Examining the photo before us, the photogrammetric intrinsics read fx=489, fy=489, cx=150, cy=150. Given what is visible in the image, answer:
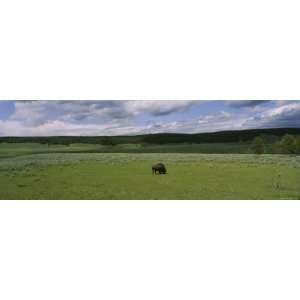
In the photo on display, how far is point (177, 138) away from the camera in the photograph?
1062 cm

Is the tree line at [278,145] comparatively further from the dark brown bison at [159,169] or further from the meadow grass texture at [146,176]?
the dark brown bison at [159,169]

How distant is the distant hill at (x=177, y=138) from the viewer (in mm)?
10516

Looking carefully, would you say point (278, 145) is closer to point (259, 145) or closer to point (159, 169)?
point (259, 145)

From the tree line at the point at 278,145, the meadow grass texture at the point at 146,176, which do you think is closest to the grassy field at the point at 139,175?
the meadow grass texture at the point at 146,176

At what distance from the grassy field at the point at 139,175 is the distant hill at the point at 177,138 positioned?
0.19 m

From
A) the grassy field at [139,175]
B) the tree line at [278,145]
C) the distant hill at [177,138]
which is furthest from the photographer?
the tree line at [278,145]

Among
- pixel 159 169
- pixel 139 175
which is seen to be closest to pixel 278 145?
pixel 159 169

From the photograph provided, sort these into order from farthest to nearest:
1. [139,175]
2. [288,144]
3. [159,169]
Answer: [288,144] < [159,169] < [139,175]

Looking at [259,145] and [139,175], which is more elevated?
[259,145]

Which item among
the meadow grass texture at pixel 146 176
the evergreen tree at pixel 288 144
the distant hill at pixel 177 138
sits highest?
the distant hill at pixel 177 138

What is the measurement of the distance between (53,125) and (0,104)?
46.1 inches

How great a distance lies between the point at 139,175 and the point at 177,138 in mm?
1159

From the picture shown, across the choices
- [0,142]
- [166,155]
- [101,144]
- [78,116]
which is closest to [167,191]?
[166,155]
